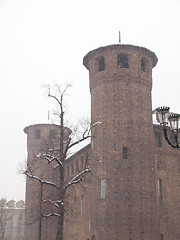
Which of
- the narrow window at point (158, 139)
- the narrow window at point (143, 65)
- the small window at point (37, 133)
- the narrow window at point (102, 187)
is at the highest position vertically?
the narrow window at point (143, 65)

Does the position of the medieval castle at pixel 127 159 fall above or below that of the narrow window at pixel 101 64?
below

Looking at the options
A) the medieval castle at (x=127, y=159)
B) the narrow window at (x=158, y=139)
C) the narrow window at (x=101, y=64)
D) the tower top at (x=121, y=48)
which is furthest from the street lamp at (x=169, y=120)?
the narrow window at (x=158, y=139)

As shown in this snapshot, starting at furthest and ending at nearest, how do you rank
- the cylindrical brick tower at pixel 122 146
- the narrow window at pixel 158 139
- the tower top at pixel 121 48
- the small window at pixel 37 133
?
the small window at pixel 37 133 → the narrow window at pixel 158 139 → the tower top at pixel 121 48 → the cylindrical brick tower at pixel 122 146

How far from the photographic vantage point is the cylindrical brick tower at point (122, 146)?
18.5 m

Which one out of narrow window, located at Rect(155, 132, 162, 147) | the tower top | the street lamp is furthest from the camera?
narrow window, located at Rect(155, 132, 162, 147)

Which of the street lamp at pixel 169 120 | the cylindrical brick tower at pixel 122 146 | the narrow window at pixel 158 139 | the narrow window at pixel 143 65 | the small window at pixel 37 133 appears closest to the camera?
the street lamp at pixel 169 120

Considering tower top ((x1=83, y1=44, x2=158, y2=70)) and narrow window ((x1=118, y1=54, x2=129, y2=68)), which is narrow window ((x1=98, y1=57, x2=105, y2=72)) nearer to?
tower top ((x1=83, y1=44, x2=158, y2=70))

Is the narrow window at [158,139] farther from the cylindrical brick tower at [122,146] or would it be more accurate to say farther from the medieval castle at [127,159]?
the cylindrical brick tower at [122,146]

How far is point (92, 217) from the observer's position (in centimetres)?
2016

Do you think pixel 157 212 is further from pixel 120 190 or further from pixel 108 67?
pixel 108 67

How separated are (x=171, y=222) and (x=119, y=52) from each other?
412 inches

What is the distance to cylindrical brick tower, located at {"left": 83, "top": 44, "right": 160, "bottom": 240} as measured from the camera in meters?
18.5

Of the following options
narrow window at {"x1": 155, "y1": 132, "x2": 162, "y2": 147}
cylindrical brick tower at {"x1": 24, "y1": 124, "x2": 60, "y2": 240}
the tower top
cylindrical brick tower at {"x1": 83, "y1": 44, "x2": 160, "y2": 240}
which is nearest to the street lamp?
cylindrical brick tower at {"x1": 83, "y1": 44, "x2": 160, "y2": 240}

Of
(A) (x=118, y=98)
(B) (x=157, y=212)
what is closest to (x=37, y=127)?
(A) (x=118, y=98)
